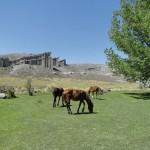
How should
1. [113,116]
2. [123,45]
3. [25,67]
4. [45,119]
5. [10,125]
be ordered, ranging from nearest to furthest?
[10,125] → [45,119] → [113,116] → [123,45] → [25,67]

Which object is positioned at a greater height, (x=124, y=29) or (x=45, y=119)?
(x=124, y=29)

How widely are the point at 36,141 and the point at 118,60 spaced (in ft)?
113

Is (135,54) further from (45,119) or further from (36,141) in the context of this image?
(36,141)

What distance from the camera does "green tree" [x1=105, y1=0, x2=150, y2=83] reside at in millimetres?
46562

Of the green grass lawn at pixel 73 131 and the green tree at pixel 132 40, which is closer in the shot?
the green grass lawn at pixel 73 131

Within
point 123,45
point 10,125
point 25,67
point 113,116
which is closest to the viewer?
point 10,125

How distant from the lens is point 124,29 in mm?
50219

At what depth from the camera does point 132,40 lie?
49281 millimetres

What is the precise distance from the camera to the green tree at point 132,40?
46.6 metres

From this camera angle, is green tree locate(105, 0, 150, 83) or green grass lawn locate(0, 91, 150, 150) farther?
green tree locate(105, 0, 150, 83)

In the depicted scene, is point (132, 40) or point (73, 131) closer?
point (73, 131)

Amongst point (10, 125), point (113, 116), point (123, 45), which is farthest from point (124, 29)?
point (10, 125)

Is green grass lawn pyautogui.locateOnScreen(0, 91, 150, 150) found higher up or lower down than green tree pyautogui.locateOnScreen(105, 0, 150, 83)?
lower down

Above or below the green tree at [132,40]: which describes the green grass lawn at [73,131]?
below
